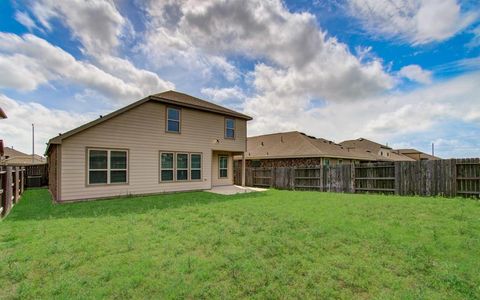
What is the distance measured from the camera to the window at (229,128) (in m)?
15.9

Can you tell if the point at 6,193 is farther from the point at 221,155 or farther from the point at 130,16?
the point at 221,155

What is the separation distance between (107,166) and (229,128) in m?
7.80

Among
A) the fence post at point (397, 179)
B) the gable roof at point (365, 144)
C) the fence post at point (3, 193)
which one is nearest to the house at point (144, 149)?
the fence post at point (3, 193)

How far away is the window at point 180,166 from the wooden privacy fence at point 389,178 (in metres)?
5.59

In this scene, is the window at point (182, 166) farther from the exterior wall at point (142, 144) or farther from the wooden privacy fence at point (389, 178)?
the wooden privacy fence at point (389, 178)

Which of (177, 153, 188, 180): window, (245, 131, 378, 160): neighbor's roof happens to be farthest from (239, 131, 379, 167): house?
(177, 153, 188, 180): window

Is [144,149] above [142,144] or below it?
below

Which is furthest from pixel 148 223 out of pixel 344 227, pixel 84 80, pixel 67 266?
pixel 84 80

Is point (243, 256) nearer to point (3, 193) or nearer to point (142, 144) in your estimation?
point (3, 193)

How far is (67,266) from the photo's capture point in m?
3.63

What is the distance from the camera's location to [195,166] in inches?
559

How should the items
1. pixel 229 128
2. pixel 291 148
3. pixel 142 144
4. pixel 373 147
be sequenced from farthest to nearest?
pixel 373 147 < pixel 291 148 < pixel 229 128 < pixel 142 144

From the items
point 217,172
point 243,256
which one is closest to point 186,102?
point 217,172

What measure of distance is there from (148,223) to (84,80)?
10.3 m
